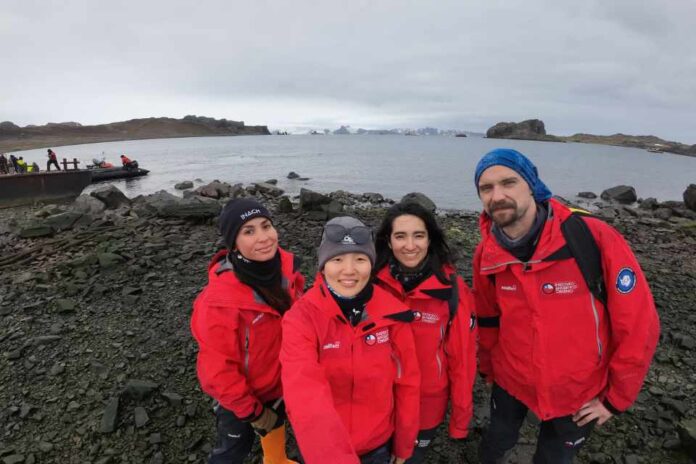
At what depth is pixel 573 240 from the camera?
2779 millimetres

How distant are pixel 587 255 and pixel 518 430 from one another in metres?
2.02

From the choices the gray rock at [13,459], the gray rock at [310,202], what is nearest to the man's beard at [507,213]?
the gray rock at [13,459]

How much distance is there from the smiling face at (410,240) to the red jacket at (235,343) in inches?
49.9

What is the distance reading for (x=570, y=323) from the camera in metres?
2.88

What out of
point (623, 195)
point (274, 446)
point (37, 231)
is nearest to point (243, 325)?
point (274, 446)

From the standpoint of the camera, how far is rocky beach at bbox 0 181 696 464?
15.1 feet

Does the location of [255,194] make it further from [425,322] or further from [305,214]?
[425,322]

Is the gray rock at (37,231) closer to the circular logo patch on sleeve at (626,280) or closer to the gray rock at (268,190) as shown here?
the circular logo patch on sleeve at (626,280)

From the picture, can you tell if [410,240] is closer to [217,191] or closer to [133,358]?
[133,358]

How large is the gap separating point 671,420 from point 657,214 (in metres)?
23.1

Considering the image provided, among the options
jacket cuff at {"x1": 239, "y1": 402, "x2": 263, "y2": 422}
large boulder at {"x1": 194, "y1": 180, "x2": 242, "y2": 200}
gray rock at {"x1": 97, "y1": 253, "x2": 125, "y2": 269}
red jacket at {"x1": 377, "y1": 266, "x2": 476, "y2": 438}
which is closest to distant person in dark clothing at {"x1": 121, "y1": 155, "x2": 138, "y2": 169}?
large boulder at {"x1": 194, "y1": 180, "x2": 242, "y2": 200}

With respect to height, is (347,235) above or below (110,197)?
above

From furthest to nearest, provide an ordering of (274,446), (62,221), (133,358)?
(62,221)
(133,358)
(274,446)

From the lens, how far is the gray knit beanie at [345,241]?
2719 mm
